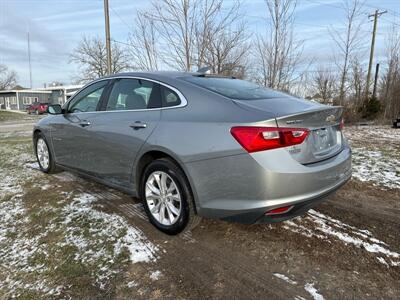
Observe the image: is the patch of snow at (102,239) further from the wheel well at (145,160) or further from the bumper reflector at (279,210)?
the bumper reflector at (279,210)

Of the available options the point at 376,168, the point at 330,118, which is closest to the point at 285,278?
the point at 330,118

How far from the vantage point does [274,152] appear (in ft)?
7.50

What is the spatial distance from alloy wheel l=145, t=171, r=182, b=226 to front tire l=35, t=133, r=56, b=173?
270 cm

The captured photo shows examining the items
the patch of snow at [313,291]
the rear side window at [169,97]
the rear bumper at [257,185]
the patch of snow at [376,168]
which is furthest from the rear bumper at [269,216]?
the patch of snow at [376,168]

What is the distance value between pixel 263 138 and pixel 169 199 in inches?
46.1

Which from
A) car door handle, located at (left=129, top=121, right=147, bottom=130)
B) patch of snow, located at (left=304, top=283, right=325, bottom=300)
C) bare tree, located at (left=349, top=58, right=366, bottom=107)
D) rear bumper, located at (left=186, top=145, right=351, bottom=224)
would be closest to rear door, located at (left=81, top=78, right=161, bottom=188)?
car door handle, located at (left=129, top=121, right=147, bottom=130)

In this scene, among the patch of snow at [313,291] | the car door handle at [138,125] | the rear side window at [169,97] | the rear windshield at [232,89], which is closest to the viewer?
the patch of snow at [313,291]

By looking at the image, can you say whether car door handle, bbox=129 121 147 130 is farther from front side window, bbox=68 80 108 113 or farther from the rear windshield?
front side window, bbox=68 80 108 113

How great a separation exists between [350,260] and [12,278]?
2.74 meters

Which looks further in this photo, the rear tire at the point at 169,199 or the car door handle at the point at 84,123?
the car door handle at the point at 84,123

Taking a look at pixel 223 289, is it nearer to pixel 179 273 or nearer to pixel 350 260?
pixel 179 273

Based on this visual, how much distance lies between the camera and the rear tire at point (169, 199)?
2738 millimetres

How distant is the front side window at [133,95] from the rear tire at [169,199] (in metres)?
0.66

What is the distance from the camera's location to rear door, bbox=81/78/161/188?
3090 mm
